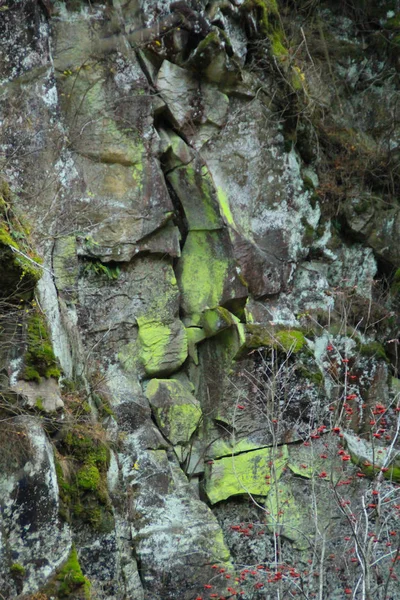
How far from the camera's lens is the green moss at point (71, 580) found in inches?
271

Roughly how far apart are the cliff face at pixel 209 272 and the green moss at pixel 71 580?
3.03ft

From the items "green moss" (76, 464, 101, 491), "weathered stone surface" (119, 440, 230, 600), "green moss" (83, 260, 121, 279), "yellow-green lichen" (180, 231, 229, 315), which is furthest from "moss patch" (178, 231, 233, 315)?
"green moss" (76, 464, 101, 491)

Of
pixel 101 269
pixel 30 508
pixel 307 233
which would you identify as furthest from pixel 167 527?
pixel 307 233

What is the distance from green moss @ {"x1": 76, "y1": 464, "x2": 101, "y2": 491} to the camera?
308 inches

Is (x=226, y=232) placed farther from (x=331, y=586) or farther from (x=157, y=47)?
(x=331, y=586)

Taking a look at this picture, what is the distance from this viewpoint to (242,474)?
1025 cm

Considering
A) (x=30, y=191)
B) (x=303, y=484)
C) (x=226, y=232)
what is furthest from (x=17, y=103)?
(x=303, y=484)

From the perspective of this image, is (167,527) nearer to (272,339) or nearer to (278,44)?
(272,339)

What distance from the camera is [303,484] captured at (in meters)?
10.3

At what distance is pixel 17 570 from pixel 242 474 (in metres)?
4.05

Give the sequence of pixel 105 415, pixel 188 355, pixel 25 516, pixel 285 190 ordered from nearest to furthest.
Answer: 1. pixel 25 516
2. pixel 105 415
3. pixel 188 355
4. pixel 285 190

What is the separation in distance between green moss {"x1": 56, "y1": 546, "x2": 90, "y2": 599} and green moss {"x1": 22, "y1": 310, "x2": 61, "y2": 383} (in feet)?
5.12

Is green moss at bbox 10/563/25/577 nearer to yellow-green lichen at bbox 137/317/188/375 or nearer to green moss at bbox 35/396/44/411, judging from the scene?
green moss at bbox 35/396/44/411

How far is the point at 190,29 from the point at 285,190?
2495 millimetres
